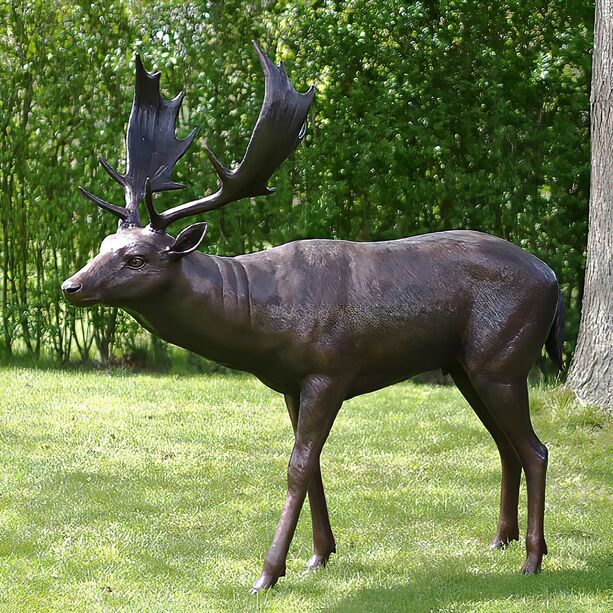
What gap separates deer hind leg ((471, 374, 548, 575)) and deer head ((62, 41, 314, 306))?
4.90 ft

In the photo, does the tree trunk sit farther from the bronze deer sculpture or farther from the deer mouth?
the deer mouth

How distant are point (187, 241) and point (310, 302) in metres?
0.65

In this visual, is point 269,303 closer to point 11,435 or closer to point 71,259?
point 11,435

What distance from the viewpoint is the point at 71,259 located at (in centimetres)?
1073

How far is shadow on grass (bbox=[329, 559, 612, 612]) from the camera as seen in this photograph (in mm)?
4723

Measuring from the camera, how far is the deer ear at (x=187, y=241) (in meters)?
4.48

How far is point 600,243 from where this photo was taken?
830 cm

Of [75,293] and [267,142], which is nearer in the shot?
[75,293]

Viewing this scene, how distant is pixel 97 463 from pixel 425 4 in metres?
5.51

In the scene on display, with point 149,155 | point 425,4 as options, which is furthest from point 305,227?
point 149,155

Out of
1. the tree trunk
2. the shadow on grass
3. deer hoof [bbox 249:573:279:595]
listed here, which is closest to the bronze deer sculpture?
deer hoof [bbox 249:573:279:595]

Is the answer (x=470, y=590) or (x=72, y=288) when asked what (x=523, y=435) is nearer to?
(x=470, y=590)

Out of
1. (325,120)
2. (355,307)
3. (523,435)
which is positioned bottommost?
(523,435)

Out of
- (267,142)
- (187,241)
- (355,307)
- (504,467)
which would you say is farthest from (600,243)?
(187,241)
